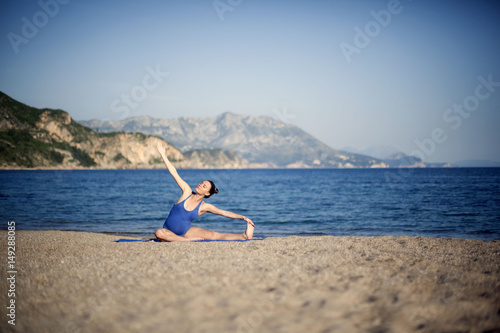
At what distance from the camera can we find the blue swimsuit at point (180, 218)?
8.98 meters

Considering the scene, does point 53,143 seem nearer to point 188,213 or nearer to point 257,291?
point 188,213

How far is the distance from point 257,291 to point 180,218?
507 centimetres

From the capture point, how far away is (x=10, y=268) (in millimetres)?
6727

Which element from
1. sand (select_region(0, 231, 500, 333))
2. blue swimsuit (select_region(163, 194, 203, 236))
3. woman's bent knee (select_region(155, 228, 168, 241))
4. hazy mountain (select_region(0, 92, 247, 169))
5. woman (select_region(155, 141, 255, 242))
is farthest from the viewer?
hazy mountain (select_region(0, 92, 247, 169))

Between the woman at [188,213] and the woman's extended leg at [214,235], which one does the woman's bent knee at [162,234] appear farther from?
the woman's extended leg at [214,235]

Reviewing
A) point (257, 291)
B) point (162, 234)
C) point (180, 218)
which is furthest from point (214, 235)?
point (257, 291)

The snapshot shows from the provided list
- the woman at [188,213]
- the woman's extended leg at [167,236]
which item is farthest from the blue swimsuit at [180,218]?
the woman's extended leg at [167,236]

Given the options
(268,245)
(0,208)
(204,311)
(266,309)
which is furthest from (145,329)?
(0,208)

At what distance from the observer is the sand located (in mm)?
3730

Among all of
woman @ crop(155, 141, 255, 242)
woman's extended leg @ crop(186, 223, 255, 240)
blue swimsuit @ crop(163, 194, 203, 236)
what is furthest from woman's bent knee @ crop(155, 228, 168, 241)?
woman's extended leg @ crop(186, 223, 255, 240)

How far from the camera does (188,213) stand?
9047 mm

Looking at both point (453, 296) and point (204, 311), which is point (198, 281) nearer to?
point (204, 311)

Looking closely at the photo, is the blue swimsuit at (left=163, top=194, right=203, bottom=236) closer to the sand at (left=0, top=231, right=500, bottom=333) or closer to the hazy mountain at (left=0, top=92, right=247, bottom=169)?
the sand at (left=0, top=231, right=500, bottom=333)

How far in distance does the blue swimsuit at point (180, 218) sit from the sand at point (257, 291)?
1.26 m
